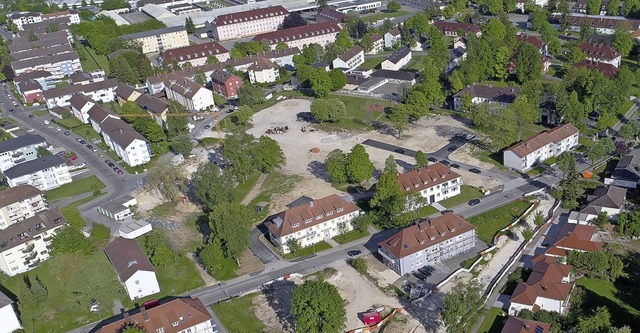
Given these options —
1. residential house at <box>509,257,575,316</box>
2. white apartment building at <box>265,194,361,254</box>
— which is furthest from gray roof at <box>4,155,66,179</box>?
residential house at <box>509,257,575,316</box>

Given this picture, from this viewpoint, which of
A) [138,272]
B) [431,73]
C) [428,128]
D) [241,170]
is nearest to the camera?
[138,272]

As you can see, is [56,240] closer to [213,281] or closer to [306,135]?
[213,281]

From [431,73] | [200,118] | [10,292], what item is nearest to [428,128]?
[431,73]

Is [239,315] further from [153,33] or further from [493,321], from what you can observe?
[153,33]

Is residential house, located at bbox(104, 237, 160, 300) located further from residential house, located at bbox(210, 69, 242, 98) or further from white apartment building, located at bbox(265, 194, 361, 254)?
residential house, located at bbox(210, 69, 242, 98)

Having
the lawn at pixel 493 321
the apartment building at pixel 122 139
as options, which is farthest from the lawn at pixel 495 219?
the apartment building at pixel 122 139

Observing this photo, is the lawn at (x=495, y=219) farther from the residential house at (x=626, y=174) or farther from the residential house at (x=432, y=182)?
the residential house at (x=626, y=174)
